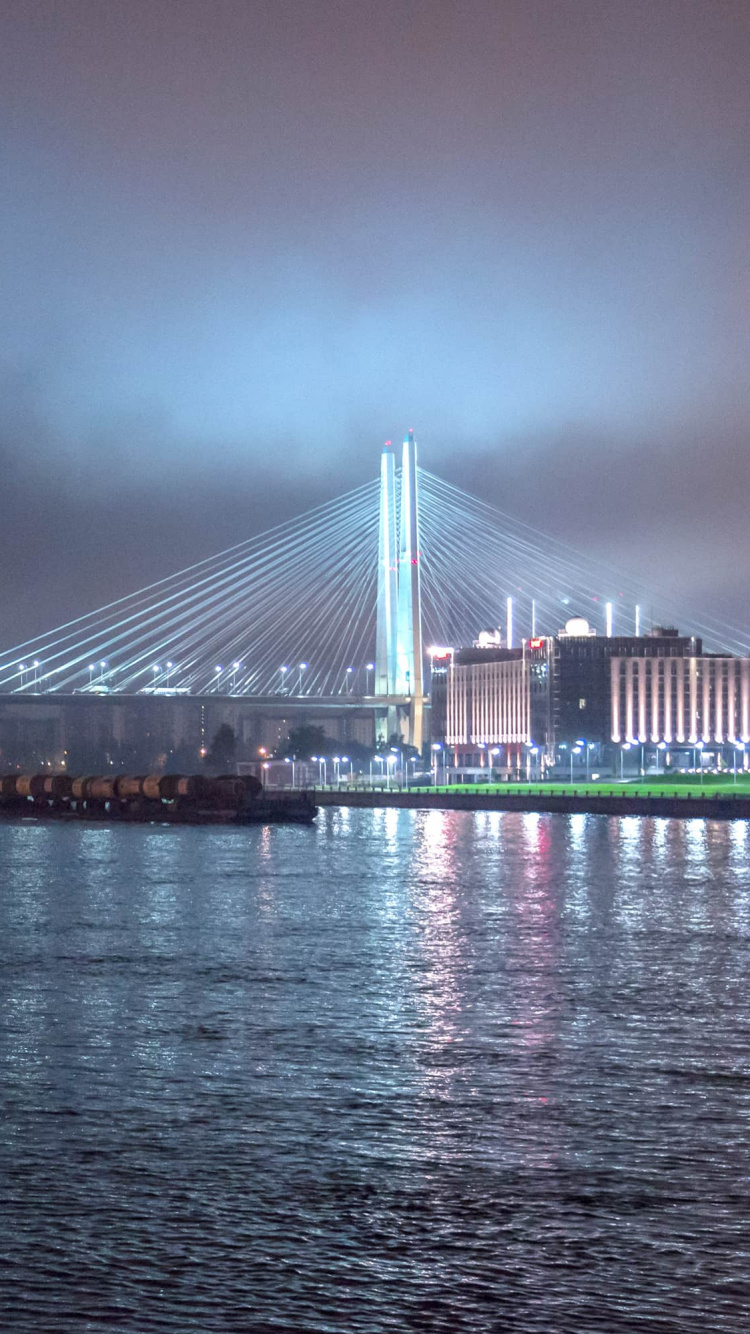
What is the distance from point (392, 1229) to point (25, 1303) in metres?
1.67

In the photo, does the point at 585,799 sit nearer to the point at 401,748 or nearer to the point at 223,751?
the point at 401,748

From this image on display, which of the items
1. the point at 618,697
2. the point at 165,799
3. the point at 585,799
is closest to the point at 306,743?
the point at 618,697

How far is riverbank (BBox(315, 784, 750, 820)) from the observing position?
62.4m

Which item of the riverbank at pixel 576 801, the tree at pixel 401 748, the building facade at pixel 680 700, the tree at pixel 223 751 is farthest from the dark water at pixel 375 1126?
the tree at pixel 223 751

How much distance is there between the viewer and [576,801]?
68875 millimetres

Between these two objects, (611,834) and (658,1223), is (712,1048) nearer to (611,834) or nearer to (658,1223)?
(658,1223)

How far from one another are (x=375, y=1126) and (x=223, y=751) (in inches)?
4345

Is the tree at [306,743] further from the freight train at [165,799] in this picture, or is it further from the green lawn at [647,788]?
the freight train at [165,799]

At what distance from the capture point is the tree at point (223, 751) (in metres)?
119

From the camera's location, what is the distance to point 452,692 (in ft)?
436

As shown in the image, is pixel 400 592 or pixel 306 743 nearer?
pixel 400 592

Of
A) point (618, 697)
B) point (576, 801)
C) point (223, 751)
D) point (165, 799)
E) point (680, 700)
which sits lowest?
point (576, 801)

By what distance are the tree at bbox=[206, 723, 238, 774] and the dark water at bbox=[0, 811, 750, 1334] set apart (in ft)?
321

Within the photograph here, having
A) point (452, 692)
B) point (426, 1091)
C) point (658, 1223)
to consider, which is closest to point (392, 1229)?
point (658, 1223)
